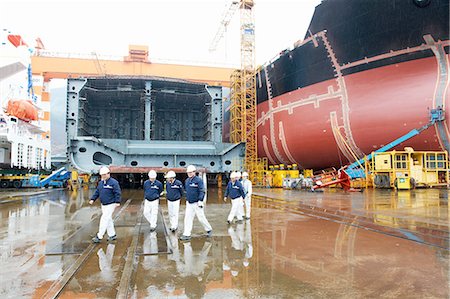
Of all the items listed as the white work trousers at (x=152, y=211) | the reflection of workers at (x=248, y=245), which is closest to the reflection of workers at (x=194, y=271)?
the reflection of workers at (x=248, y=245)

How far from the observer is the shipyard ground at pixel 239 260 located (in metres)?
3.27

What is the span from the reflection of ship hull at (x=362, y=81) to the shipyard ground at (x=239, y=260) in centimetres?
725

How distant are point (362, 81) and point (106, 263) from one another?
1350 centimetres

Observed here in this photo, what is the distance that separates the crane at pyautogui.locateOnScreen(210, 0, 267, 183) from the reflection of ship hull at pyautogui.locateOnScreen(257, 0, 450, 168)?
6110 mm

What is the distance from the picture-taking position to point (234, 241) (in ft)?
18.5

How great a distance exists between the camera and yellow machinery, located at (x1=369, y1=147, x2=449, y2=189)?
14.8 metres

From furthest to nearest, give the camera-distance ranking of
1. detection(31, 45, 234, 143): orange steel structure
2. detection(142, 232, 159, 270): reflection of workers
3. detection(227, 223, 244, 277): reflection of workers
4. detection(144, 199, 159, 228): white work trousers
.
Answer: detection(31, 45, 234, 143): orange steel structure → detection(144, 199, 159, 228): white work trousers → detection(142, 232, 159, 270): reflection of workers → detection(227, 223, 244, 277): reflection of workers

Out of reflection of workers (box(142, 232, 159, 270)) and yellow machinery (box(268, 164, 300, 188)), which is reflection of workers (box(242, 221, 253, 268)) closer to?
reflection of workers (box(142, 232, 159, 270))

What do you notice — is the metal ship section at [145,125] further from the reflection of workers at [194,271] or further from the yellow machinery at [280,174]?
the reflection of workers at [194,271]

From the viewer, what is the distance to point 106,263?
430cm

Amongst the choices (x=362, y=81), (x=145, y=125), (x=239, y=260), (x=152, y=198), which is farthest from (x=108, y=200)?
(x=145, y=125)

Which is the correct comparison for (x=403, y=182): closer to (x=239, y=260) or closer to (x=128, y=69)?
(x=239, y=260)

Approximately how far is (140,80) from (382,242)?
2099 cm

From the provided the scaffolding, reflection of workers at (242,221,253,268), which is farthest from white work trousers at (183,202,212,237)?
the scaffolding
